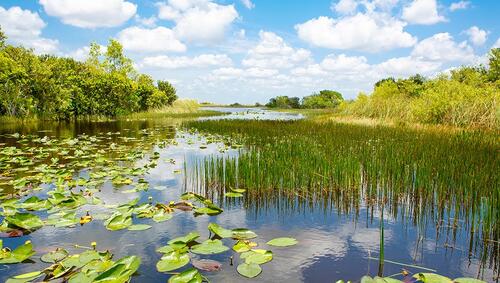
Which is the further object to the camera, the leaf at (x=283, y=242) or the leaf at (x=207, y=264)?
the leaf at (x=283, y=242)

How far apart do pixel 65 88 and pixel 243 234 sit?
2508cm

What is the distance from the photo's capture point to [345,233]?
4.29m

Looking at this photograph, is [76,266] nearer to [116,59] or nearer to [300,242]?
[300,242]

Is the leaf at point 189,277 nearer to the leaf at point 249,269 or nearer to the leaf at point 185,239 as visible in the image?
the leaf at point 249,269

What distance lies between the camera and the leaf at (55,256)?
3.41m

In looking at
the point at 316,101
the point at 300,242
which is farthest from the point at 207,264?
the point at 316,101

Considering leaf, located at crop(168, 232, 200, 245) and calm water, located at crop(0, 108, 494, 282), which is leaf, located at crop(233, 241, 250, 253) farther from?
leaf, located at crop(168, 232, 200, 245)

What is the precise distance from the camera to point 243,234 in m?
4.05

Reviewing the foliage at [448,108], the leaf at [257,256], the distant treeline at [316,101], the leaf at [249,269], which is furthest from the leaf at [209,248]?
the distant treeline at [316,101]

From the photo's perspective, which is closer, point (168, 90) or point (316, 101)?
point (168, 90)

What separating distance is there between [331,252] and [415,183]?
2.41m

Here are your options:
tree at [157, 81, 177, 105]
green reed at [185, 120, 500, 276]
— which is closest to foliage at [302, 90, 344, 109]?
tree at [157, 81, 177, 105]

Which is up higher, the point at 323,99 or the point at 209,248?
the point at 323,99

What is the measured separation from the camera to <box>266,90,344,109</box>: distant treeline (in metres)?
71.3
